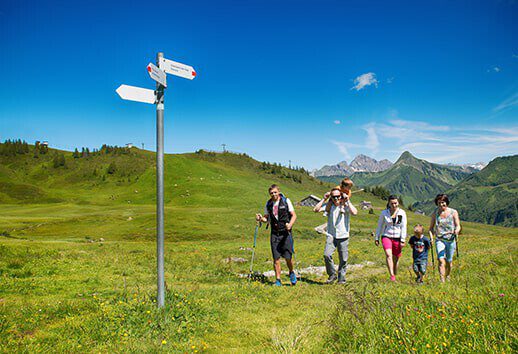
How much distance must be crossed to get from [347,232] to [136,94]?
7.43 metres

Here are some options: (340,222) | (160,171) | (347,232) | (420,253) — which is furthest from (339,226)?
(160,171)

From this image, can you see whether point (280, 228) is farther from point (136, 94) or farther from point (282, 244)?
point (136, 94)

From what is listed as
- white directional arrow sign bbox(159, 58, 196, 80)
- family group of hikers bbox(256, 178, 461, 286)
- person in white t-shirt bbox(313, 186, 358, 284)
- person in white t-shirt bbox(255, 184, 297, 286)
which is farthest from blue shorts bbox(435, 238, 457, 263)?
white directional arrow sign bbox(159, 58, 196, 80)

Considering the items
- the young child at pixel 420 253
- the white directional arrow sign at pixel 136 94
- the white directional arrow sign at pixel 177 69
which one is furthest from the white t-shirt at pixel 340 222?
the white directional arrow sign at pixel 136 94

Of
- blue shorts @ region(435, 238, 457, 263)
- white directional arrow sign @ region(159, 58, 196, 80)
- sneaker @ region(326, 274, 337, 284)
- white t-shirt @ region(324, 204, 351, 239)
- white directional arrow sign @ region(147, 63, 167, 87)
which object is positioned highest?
white directional arrow sign @ region(159, 58, 196, 80)

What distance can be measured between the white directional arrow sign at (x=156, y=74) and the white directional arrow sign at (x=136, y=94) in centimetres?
34

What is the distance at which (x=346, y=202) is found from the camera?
9836 mm

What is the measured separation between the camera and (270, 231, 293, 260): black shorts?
33.0ft

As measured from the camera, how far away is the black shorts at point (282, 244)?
33.0 feet

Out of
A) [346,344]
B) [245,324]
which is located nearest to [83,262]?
[245,324]

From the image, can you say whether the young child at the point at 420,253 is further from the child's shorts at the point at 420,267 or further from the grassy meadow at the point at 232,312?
the grassy meadow at the point at 232,312

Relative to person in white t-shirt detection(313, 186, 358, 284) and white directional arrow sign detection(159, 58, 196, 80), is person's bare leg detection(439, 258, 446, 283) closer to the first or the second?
person in white t-shirt detection(313, 186, 358, 284)

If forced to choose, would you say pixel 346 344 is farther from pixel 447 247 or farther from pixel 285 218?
pixel 447 247

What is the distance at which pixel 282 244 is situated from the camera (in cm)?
1011
